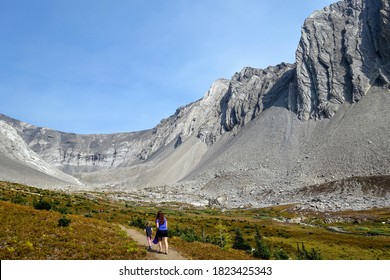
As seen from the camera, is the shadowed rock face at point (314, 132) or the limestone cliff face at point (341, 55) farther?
the limestone cliff face at point (341, 55)

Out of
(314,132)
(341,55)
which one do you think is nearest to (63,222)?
(314,132)

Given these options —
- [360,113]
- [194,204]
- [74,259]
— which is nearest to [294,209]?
[194,204]

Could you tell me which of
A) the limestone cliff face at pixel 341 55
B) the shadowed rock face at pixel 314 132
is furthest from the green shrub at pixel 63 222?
the limestone cliff face at pixel 341 55

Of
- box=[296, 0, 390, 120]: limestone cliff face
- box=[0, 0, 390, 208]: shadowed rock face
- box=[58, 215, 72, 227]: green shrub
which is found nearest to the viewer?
box=[58, 215, 72, 227]: green shrub

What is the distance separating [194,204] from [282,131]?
2911 inches

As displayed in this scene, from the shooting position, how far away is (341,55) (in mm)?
176750

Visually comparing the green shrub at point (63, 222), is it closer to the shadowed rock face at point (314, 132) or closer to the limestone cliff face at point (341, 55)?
the shadowed rock face at point (314, 132)

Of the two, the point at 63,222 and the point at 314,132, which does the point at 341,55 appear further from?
the point at 63,222

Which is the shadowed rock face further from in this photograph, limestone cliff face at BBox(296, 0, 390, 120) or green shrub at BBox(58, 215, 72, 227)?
green shrub at BBox(58, 215, 72, 227)

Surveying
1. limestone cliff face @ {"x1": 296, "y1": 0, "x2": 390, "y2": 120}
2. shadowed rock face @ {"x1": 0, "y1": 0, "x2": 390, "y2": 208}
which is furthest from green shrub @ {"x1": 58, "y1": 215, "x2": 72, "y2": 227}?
limestone cliff face @ {"x1": 296, "y1": 0, "x2": 390, "y2": 120}

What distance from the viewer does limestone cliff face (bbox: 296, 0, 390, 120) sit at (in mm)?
162875

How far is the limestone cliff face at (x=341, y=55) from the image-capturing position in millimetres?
162875

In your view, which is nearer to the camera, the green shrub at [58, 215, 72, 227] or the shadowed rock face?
the green shrub at [58, 215, 72, 227]

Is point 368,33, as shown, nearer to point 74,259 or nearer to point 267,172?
point 267,172
